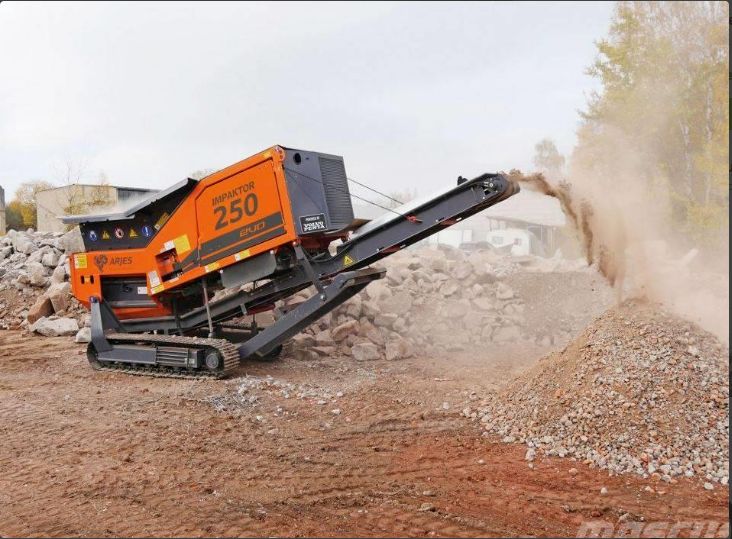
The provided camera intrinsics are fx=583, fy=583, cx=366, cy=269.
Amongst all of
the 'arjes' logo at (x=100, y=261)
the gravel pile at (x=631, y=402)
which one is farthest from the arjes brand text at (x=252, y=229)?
the gravel pile at (x=631, y=402)

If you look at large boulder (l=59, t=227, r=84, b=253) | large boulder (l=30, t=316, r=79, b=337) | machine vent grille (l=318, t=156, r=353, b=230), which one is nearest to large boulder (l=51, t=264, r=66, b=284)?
large boulder (l=59, t=227, r=84, b=253)

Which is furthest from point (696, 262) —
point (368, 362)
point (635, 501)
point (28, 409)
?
point (28, 409)

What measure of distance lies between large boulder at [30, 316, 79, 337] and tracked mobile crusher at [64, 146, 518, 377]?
2.90 metres

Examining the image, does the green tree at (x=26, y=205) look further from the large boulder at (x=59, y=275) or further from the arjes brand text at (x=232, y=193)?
the arjes brand text at (x=232, y=193)

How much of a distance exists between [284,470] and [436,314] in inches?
275

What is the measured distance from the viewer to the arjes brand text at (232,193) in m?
7.57

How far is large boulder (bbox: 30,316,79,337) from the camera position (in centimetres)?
1124

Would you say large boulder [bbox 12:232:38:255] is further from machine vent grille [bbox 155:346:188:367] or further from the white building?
machine vent grille [bbox 155:346:188:367]

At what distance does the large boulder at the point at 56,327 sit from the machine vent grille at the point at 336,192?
6.56 metres

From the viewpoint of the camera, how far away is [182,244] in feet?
26.4

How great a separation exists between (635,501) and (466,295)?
26.2 ft

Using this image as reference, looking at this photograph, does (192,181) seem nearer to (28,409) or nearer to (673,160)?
(28,409)

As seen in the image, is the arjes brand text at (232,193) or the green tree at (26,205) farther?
the green tree at (26,205)

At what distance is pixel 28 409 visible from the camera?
6.46 m
